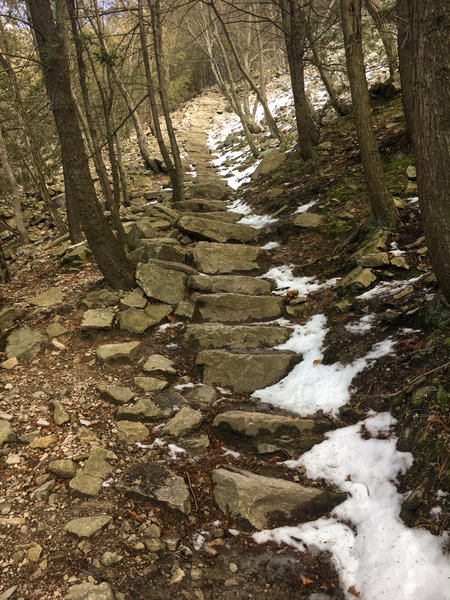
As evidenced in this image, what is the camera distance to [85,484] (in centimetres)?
318

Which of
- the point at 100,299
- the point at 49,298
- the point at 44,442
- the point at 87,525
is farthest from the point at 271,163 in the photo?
the point at 87,525

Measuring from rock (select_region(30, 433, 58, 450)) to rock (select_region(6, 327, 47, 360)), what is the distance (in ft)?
6.36

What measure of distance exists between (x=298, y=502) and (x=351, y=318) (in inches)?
105

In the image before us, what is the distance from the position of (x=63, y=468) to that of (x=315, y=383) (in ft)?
9.31

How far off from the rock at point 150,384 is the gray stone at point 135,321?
1.25 m

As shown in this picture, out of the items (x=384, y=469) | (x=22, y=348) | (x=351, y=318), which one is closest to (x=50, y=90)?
(x=22, y=348)

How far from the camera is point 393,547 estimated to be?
255cm

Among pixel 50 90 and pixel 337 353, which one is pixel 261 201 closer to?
pixel 50 90

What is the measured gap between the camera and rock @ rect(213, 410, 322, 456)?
375 cm

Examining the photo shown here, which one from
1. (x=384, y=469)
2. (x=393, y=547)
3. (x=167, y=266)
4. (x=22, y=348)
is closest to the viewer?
(x=393, y=547)

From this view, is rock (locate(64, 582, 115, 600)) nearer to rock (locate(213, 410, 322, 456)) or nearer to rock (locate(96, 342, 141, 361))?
rock (locate(213, 410, 322, 456))

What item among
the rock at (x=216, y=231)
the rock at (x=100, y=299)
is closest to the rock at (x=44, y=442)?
the rock at (x=100, y=299)

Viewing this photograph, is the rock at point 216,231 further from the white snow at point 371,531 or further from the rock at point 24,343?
the white snow at point 371,531

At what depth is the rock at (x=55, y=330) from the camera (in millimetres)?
5762
